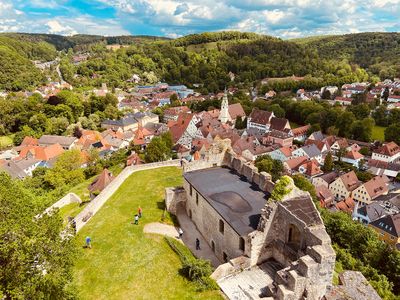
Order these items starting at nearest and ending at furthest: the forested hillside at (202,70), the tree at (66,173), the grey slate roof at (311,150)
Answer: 1. the tree at (66,173)
2. the grey slate roof at (311,150)
3. the forested hillside at (202,70)

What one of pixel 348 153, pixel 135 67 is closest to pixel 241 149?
pixel 348 153

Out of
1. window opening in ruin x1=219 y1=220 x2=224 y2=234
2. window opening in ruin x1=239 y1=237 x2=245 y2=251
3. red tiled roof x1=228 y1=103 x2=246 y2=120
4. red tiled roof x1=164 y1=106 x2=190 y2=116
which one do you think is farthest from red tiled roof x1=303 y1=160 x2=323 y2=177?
window opening in ruin x1=239 y1=237 x2=245 y2=251

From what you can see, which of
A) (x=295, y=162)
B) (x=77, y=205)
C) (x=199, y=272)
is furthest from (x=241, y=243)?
(x=295, y=162)

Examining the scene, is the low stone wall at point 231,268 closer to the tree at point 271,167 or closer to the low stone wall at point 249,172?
the low stone wall at point 249,172

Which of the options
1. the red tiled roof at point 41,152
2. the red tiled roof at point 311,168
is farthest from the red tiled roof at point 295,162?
the red tiled roof at point 41,152

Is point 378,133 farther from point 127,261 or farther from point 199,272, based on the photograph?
point 127,261

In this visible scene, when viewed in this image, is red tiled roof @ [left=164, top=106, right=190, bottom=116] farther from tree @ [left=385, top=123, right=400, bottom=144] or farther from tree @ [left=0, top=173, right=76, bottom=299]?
tree @ [left=0, top=173, right=76, bottom=299]

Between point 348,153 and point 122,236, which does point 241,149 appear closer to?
point 348,153
